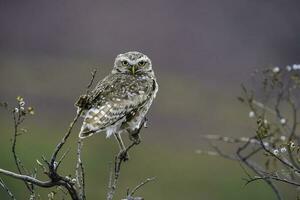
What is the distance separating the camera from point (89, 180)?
704 inches

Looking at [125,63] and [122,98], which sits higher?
[125,63]

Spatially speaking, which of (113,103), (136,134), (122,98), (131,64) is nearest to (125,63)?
(131,64)

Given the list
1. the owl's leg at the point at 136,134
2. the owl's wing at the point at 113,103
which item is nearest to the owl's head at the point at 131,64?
the owl's wing at the point at 113,103

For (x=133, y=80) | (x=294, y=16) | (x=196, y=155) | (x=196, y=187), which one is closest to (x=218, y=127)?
(x=196, y=155)

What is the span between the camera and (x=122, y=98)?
25.0 feet

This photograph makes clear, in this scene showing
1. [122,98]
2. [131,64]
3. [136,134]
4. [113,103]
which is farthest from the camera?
[131,64]

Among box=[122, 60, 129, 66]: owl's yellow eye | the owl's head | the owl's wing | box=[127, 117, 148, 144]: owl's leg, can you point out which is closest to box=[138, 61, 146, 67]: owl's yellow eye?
the owl's head

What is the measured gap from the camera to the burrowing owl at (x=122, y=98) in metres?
7.09

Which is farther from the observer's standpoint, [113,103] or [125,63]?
[125,63]

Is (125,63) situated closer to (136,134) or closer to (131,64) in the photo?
(131,64)

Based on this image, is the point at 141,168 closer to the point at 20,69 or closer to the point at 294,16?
the point at 20,69

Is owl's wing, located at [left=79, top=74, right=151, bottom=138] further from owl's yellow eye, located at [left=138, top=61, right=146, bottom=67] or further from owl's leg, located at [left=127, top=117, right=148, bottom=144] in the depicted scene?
owl's yellow eye, located at [left=138, top=61, right=146, bottom=67]

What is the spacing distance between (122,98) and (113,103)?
20 cm

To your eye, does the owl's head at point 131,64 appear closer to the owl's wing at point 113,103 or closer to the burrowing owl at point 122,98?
the burrowing owl at point 122,98
